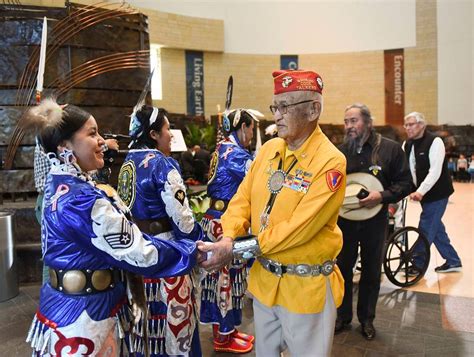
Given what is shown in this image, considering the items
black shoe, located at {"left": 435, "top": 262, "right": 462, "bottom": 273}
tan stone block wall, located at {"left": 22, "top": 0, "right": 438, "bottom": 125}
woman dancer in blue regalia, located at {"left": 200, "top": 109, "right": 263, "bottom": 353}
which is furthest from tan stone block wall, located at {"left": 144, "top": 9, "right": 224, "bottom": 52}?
black shoe, located at {"left": 435, "top": 262, "right": 462, "bottom": 273}

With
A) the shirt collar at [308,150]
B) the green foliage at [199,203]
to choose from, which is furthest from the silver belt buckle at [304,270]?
the green foliage at [199,203]

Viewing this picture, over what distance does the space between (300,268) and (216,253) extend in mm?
346

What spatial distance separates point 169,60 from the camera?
54.9 feet

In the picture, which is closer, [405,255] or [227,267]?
[227,267]

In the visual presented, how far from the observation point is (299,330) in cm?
179

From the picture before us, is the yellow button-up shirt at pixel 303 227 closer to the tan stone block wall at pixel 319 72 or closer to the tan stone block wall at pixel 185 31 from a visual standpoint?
the tan stone block wall at pixel 185 31

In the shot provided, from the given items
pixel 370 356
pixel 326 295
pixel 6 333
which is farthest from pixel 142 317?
pixel 6 333

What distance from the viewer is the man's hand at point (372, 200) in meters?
3.05

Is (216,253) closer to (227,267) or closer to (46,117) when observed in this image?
(46,117)

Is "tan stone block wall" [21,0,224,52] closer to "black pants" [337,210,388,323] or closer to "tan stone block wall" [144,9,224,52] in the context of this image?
"tan stone block wall" [144,9,224,52]

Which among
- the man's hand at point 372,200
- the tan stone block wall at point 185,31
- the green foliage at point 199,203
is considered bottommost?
the green foliage at point 199,203

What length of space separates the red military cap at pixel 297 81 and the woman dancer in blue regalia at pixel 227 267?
1487 millimetres

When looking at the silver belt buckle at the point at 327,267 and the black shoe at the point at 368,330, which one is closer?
the silver belt buckle at the point at 327,267

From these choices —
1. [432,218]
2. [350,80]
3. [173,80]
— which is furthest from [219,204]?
[350,80]
